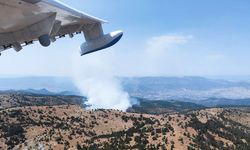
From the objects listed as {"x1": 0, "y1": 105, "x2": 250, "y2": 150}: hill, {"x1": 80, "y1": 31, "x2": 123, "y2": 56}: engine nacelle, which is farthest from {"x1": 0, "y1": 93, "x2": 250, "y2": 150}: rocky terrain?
{"x1": 80, "y1": 31, "x2": 123, "y2": 56}: engine nacelle

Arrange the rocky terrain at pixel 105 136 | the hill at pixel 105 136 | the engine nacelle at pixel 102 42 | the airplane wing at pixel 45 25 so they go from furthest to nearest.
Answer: the hill at pixel 105 136 → the rocky terrain at pixel 105 136 → the engine nacelle at pixel 102 42 → the airplane wing at pixel 45 25

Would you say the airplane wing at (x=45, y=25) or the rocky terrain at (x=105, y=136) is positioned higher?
the airplane wing at (x=45, y=25)

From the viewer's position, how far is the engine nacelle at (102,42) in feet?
92.2

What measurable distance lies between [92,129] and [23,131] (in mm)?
31580

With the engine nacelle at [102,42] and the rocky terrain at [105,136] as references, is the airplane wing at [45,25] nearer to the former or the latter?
the engine nacelle at [102,42]

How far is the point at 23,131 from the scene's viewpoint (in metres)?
171

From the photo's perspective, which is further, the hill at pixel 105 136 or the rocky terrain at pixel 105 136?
the hill at pixel 105 136

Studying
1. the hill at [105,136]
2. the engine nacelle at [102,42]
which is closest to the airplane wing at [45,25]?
the engine nacelle at [102,42]

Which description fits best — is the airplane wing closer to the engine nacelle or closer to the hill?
the engine nacelle

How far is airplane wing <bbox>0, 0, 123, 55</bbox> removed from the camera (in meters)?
20.6

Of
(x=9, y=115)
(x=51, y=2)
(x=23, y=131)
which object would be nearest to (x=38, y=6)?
(x=51, y=2)

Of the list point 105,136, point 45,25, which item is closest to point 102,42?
point 45,25

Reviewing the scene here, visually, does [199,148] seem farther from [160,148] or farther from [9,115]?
[9,115]

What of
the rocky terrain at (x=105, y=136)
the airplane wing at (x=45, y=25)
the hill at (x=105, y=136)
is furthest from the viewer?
the hill at (x=105, y=136)
